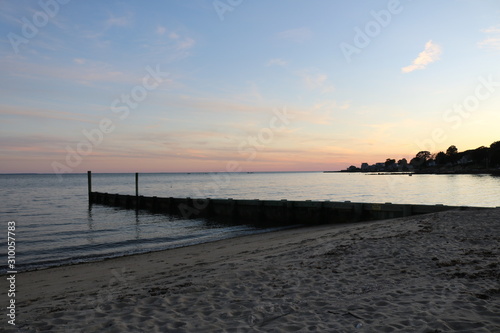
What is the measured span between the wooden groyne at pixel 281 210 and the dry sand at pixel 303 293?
8009mm

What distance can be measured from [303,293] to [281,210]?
17599 millimetres

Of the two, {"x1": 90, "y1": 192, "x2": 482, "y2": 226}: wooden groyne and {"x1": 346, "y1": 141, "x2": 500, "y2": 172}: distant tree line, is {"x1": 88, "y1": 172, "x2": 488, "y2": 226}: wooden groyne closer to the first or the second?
{"x1": 90, "y1": 192, "x2": 482, "y2": 226}: wooden groyne

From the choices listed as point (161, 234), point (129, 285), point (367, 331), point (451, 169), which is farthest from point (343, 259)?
point (451, 169)

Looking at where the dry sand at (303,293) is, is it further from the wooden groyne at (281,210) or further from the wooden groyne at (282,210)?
the wooden groyne at (282,210)

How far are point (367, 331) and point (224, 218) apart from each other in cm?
2249

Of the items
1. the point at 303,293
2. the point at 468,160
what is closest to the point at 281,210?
the point at 303,293

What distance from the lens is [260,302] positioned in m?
5.95

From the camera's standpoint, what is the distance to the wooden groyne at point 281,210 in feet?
62.5

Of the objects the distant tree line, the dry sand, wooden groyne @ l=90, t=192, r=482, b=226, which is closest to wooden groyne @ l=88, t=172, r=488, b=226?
wooden groyne @ l=90, t=192, r=482, b=226

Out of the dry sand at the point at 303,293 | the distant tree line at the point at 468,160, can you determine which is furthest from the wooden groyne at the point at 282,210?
the distant tree line at the point at 468,160

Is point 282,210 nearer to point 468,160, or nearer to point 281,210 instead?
point 281,210

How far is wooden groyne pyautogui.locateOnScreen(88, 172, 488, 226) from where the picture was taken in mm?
19062

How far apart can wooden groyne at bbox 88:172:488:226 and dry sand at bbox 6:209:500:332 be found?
8009 millimetres

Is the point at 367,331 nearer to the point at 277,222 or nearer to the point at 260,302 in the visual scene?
the point at 260,302
